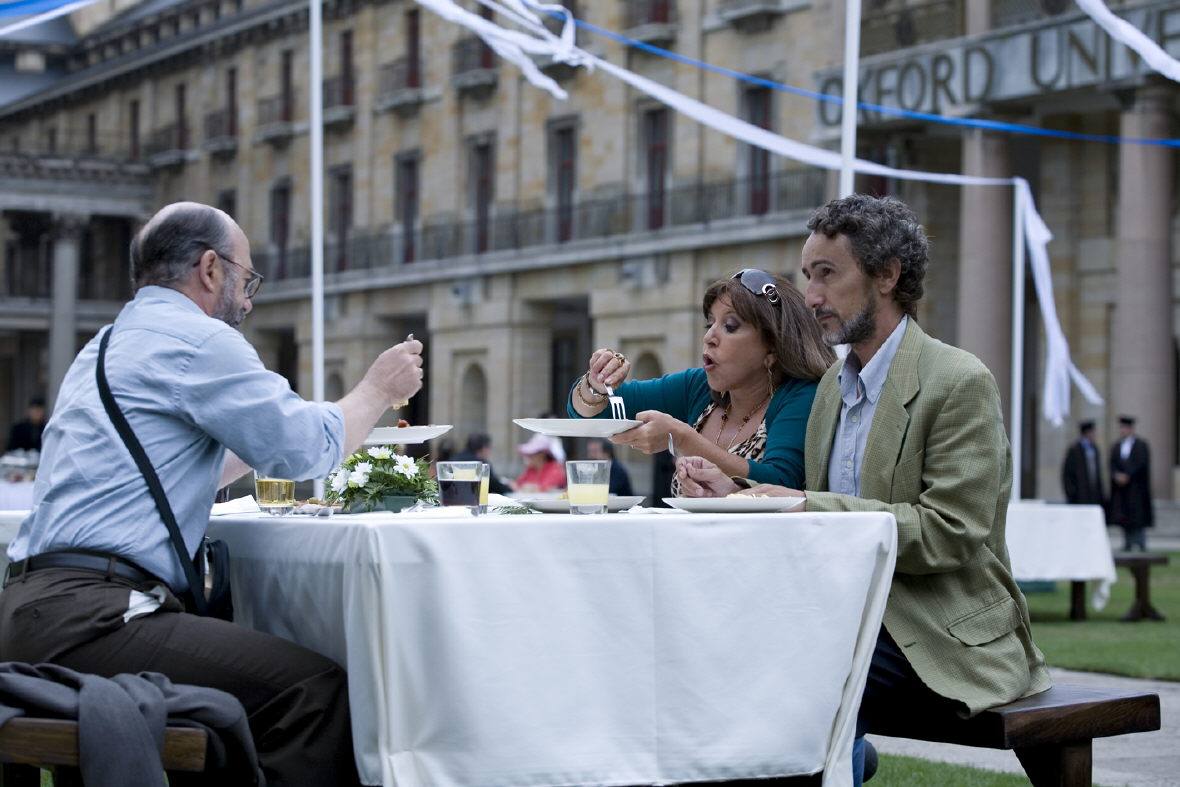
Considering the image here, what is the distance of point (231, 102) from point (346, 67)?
608 cm

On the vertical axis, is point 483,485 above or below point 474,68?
below

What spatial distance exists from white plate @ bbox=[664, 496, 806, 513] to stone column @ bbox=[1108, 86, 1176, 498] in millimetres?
23249

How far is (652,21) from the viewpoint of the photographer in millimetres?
36219

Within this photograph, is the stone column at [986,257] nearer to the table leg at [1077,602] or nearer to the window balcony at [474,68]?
the window balcony at [474,68]

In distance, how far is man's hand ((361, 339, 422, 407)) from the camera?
4.76 m

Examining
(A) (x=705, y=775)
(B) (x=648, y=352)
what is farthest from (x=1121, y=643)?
(B) (x=648, y=352)

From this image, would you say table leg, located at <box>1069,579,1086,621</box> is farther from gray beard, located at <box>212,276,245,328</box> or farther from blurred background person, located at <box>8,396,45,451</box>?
blurred background person, located at <box>8,396,45,451</box>

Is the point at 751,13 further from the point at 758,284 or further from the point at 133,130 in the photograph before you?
the point at 758,284

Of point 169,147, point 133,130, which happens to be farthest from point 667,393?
point 133,130

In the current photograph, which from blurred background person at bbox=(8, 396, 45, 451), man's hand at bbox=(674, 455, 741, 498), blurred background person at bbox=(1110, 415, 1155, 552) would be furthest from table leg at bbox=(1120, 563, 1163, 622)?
blurred background person at bbox=(8, 396, 45, 451)

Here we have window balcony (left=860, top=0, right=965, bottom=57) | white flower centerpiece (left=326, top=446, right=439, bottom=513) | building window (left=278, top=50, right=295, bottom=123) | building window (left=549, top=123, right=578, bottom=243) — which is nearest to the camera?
white flower centerpiece (left=326, top=446, right=439, bottom=513)

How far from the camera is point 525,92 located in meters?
40.0

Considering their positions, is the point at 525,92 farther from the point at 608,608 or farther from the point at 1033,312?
the point at 608,608

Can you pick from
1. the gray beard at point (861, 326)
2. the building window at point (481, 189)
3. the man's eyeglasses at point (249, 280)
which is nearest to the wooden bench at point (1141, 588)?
the gray beard at point (861, 326)
